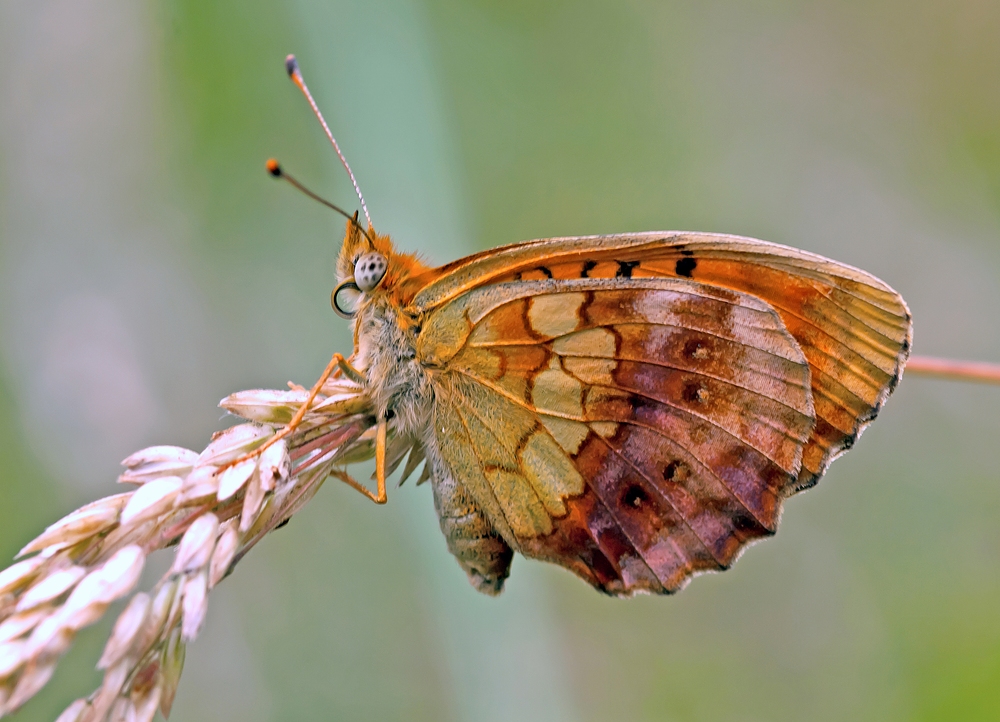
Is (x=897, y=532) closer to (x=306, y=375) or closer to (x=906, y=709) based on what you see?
(x=906, y=709)

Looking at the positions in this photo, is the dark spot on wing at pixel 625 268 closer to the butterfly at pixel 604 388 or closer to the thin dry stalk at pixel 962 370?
the butterfly at pixel 604 388

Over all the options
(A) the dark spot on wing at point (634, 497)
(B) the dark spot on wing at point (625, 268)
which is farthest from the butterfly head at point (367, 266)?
(A) the dark spot on wing at point (634, 497)

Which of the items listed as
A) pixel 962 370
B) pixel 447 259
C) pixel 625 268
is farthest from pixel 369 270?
pixel 962 370

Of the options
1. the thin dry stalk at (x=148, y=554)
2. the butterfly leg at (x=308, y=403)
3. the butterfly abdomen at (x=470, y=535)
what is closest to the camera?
the thin dry stalk at (x=148, y=554)

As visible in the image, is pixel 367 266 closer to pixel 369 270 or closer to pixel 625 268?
pixel 369 270

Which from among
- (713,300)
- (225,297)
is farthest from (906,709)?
(225,297)

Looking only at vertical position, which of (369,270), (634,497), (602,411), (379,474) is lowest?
(634,497)

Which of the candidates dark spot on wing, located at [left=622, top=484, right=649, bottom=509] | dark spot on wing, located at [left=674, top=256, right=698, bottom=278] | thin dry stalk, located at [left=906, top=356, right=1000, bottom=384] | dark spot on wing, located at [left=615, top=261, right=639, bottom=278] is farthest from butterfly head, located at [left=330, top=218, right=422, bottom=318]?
thin dry stalk, located at [left=906, top=356, right=1000, bottom=384]
